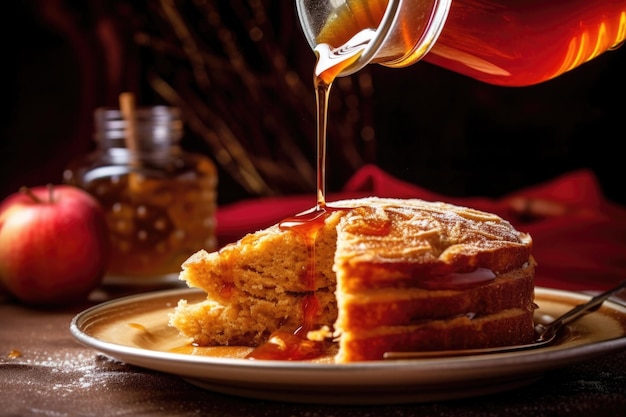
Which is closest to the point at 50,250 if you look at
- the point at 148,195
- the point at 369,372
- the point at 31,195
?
the point at 31,195

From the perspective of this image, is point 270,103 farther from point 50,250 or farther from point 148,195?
point 50,250

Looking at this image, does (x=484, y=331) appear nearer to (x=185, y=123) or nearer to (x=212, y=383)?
(x=212, y=383)

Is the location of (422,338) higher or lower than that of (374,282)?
lower

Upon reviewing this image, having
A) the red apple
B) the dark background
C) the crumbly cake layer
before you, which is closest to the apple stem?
the red apple

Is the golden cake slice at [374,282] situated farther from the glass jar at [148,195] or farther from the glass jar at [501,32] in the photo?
the glass jar at [148,195]

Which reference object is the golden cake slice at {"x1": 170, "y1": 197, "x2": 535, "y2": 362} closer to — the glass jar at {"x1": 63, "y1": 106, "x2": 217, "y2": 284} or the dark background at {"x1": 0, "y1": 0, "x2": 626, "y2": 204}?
the glass jar at {"x1": 63, "y1": 106, "x2": 217, "y2": 284}

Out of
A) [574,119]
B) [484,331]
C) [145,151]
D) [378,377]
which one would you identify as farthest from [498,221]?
[574,119]

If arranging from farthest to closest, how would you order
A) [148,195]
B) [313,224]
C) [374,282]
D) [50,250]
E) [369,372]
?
[148,195] < [50,250] < [313,224] < [374,282] < [369,372]
